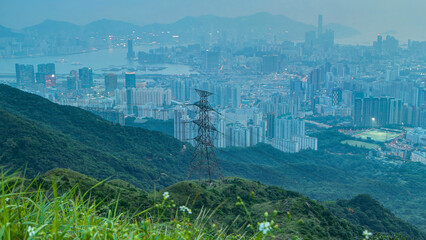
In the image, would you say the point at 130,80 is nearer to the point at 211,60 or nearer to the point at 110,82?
the point at 110,82

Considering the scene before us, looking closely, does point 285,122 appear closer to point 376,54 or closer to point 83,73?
point 83,73

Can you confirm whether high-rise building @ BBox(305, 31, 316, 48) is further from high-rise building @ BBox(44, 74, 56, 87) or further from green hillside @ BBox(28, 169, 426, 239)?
green hillside @ BBox(28, 169, 426, 239)

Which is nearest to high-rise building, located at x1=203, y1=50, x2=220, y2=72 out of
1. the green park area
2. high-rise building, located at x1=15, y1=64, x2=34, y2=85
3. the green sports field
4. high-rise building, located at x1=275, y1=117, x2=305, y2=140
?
high-rise building, located at x1=275, y1=117, x2=305, y2=140

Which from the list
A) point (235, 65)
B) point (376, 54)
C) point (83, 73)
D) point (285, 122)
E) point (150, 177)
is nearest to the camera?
point (150, 177)

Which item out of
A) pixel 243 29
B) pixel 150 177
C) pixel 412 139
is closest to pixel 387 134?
pixel 412 139

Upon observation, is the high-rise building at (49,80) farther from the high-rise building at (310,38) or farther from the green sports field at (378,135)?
the high-rise building at (310,38)

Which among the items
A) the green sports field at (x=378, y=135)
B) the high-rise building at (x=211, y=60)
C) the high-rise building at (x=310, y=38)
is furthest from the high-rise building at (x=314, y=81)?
the high-rise building at (x=310, y=38)
